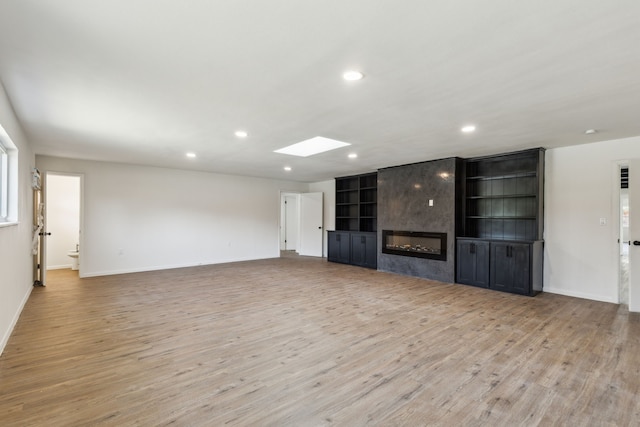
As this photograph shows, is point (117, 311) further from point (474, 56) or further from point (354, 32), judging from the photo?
point (474, 56)

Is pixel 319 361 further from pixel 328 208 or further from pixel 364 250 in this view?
pixel 328 208

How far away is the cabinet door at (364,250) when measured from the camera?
24.4ft

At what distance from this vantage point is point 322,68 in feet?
7.70

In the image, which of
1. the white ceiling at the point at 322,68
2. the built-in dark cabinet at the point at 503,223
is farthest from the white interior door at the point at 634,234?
the built-in dark cabinet at the point at 503,223

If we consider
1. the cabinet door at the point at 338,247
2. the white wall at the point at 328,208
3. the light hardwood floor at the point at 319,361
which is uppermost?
the white wall at the point at 328,208

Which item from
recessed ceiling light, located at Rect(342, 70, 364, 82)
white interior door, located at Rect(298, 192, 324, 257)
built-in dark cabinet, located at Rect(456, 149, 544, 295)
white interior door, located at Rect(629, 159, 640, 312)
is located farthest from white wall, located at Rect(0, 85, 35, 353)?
white interior door, located at Rect(629, 159, 640, 312)

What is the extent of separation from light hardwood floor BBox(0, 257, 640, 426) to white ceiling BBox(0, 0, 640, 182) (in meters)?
2.37

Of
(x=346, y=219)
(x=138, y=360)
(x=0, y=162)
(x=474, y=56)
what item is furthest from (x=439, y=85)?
(x=346, y=219)

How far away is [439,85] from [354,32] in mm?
1119

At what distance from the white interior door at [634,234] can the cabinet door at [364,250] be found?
4340mm

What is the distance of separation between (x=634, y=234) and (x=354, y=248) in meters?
5.10

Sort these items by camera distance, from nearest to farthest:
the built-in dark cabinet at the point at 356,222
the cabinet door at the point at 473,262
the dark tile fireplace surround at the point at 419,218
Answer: the cabinet door at the point at 473,262 → the dark tile fireplace surround at the point at 419,218 → the built-in dark cabinet at the point at 356,222

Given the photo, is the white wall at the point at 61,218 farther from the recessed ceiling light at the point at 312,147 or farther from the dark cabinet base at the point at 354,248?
the dark cabinet base at the point at 354,248

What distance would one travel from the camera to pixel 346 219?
9078 millimetres
